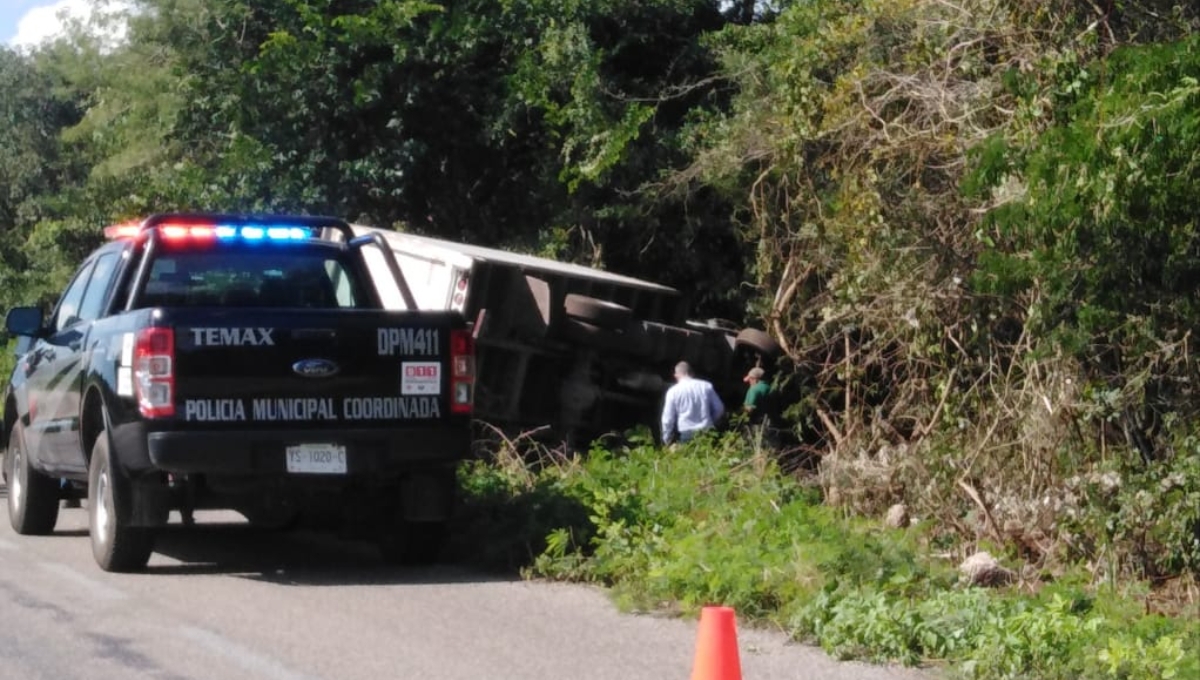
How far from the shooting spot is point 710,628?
575cm

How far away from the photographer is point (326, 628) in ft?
27.7

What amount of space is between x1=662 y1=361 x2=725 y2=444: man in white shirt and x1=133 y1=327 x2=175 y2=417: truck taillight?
20.6 ft

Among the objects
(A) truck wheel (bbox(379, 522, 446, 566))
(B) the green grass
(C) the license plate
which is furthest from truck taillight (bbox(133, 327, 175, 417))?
(B) the green grass

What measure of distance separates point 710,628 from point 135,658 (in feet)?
10.6

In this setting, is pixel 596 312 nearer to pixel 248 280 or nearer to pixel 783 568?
pixel 248 280

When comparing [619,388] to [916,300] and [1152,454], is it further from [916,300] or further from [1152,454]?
[1152,454]

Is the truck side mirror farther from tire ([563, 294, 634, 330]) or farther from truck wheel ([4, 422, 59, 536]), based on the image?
tire ([563, 294, 634, 330])

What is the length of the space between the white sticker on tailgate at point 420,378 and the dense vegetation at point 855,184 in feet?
5.42

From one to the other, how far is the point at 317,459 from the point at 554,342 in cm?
557

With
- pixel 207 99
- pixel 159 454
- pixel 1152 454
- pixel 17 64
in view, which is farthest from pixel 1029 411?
pixel 17 64

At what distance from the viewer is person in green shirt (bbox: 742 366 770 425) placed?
51.0ft

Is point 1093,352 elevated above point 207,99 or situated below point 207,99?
below

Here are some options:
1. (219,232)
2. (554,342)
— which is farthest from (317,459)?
(554,342)

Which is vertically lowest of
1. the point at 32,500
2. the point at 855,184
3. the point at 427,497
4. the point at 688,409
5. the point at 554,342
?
the point at 32,500
